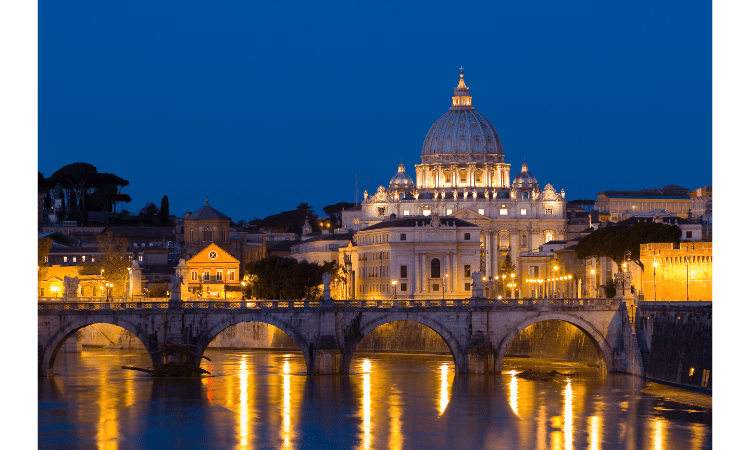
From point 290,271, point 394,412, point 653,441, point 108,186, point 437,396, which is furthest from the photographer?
point 108,186

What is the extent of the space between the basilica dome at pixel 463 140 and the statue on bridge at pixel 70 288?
100826mm

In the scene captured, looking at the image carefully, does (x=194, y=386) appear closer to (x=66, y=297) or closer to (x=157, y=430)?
(x=157, y=430)

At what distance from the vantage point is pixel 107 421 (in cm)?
5794

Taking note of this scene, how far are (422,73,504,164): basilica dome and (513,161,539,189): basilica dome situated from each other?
166 inches

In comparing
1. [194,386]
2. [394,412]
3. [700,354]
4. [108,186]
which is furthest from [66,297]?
[108,186]

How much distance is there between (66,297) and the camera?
85.8 meters

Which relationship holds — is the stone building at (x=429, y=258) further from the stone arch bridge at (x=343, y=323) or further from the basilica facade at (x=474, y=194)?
the stone arch bridge at (x=343, y=323)

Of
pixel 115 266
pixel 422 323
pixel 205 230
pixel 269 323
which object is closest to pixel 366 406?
pixel 422 323

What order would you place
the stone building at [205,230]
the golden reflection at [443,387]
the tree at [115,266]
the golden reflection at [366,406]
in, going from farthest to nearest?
the stone building at [205,230] → the tree at [115,266] → the golden reflection at [443,387] → the golden reflection at [366,406]

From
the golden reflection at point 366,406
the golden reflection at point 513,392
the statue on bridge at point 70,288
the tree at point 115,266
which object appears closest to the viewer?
the golden reflection at point 366,406

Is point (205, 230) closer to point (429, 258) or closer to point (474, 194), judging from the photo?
point (429, 258)

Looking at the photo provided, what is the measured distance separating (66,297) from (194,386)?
19.8 meters

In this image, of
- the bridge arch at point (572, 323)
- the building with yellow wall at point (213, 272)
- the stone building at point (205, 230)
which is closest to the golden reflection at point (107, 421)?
the bridge arch at point (572, 323)

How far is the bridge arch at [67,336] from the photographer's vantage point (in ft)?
233
